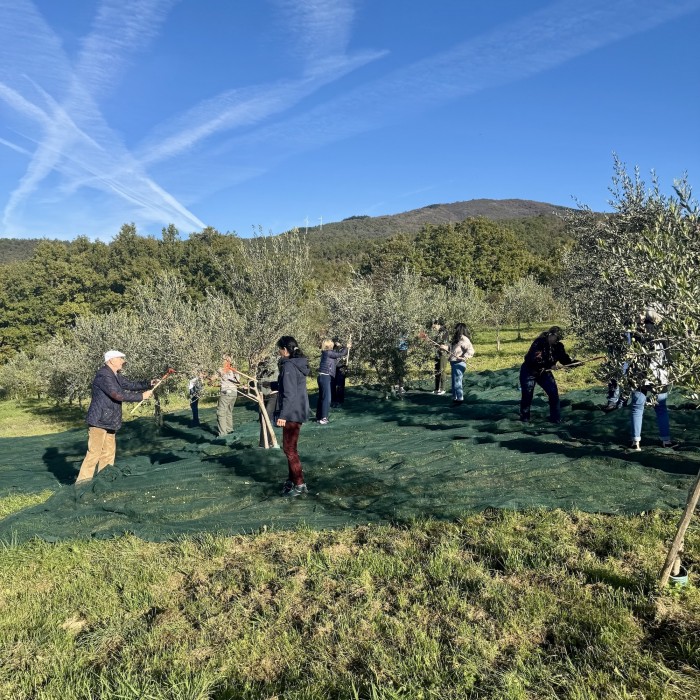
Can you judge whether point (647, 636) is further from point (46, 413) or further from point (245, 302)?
point (46, 413)

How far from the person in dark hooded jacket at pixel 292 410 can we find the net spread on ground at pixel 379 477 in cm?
28

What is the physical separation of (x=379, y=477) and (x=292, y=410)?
5.55 ft

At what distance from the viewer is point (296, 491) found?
22.5 ft

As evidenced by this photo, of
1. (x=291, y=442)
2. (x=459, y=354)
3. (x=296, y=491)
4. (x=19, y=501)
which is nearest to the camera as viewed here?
Result: (x=291, y=442)

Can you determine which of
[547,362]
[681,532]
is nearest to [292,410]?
[681,532]

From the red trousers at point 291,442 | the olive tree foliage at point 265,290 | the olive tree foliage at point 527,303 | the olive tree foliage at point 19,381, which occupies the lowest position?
the olive tree foliage at point 19,381

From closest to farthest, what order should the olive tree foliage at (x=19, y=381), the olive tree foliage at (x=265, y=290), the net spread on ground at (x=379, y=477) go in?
the net spread on ground at (x=379, y=477) → the olive tree foliage at (x=265, y=290) → the olive tree foliage at (x=19, y=381)

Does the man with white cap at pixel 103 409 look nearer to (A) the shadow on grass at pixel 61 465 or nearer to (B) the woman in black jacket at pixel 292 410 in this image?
(A) the shadow on grass at pixel 61 465

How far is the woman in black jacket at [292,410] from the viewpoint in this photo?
6723 millimetres

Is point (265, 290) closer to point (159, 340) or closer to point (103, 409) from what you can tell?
point (159, 340)

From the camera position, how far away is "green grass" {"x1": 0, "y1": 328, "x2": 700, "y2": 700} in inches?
127

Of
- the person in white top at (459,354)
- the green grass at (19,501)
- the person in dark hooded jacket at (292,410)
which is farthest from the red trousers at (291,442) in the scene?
the person in white top at (459,354)

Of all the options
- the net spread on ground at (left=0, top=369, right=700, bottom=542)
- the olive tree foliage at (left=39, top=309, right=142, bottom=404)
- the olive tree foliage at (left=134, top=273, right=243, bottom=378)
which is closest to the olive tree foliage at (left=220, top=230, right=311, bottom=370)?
the olive tree foliage at (left=134, top=273, right=243, bottom=378)

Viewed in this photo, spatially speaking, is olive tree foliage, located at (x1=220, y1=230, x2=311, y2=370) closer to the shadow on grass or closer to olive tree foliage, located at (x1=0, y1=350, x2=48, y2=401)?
the shadow on grass
